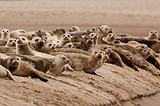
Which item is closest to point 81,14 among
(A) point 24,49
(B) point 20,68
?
(A) point 24,49

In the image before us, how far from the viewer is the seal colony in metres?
13.3

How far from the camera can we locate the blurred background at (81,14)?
161 ft

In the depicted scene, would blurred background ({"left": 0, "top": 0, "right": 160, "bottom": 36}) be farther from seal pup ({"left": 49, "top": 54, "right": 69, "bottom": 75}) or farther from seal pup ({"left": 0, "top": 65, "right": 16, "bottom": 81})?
seal pup ({"left": 0, "top": 65, "right": 16, "bottom": 81})

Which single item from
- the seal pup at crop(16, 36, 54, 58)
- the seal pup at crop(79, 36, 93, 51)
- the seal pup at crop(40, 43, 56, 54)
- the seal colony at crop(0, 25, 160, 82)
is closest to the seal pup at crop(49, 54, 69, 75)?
the seal colony at crop(0, 25, 160, 82)

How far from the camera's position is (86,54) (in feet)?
54.7

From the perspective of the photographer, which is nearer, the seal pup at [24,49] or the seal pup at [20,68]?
the seal pup at [20,68]

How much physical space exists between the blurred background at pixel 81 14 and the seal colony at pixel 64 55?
24.5 metres

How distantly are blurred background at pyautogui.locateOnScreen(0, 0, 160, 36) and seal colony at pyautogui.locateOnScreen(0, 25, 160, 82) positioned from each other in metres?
24.5

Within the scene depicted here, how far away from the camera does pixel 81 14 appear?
5462cm

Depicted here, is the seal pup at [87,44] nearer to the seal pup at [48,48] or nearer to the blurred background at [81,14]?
the seal pup at [48,48]

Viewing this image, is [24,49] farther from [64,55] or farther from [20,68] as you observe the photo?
[20,68]

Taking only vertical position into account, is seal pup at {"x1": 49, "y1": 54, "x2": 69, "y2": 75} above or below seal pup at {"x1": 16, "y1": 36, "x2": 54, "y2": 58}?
below

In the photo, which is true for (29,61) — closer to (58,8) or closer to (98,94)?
(98,94)

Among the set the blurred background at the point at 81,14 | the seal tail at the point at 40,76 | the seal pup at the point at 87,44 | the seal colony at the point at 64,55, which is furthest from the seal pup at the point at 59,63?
the blurred background at the point at 81,14
